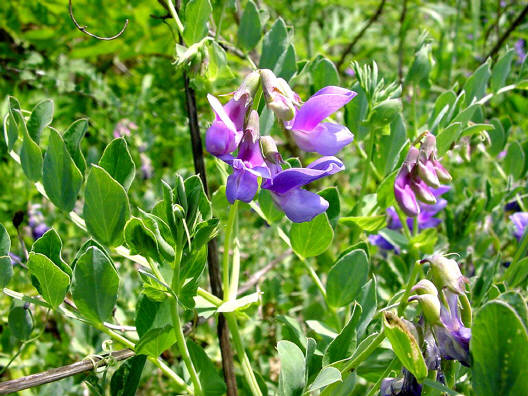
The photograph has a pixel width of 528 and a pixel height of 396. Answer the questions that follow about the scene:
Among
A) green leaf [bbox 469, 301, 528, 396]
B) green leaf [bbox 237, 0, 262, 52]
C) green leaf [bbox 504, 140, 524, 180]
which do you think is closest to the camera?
green leaf [bbox 469, 301, 528, 396]

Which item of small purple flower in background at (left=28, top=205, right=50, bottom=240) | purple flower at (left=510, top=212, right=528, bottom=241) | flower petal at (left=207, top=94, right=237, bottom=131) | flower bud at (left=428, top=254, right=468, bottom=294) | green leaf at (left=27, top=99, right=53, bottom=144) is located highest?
flower petal at (left=207, top=94, right=237, bottom=131)

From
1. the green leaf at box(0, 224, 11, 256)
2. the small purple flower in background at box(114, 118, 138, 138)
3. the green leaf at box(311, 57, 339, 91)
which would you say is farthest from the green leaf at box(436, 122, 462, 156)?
the small purple flower in background at box(114, 118, 138, 138)

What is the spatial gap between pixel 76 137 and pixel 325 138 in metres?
0.37

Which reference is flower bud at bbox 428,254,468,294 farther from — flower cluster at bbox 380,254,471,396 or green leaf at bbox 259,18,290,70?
green leaf at bbox 259,18,290,70

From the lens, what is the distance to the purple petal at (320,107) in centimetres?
66

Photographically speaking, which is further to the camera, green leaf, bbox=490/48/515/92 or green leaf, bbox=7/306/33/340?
green leaf, bbox=490/48/515/92

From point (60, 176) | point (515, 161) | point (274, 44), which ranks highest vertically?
point (274, 44)

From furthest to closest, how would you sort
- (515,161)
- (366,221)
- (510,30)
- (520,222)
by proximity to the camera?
(510,30) → (515,161) → (520,222) → (366,221)

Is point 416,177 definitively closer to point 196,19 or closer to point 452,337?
point 452,337

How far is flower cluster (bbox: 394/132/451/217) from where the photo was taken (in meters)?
0.84

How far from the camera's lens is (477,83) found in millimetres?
1116

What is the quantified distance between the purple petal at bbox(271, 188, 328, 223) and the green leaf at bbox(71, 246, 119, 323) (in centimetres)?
21

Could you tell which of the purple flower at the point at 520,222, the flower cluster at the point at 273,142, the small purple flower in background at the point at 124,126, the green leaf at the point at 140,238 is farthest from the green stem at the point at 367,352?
the small purple flower in background at the point at 124,126

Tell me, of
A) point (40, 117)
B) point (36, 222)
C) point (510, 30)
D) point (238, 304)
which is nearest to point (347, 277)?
point (238, 304)
